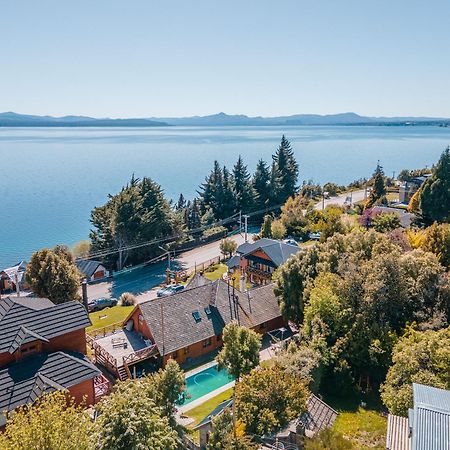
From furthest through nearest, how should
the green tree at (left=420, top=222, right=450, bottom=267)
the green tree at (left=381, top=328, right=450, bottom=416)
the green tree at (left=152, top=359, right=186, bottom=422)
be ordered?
the green tree at (left=420, top=222, right=450, bottom=267) → the green tree at (left=381, top=328, right=450, bottom=416) → the green tree at (left=152, top=359, right=186, bottom=422)

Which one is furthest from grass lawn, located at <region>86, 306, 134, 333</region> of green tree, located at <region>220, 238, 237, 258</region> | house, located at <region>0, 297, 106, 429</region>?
green tree, located at <region>220, 238, 237, 258</region>

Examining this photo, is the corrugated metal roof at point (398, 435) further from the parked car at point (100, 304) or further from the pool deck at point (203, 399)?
the parked car at point (100, 304)

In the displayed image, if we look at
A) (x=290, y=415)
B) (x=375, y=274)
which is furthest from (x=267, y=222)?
(x=290, y=415)

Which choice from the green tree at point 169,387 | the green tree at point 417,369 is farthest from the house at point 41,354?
the green tree at point 417,369

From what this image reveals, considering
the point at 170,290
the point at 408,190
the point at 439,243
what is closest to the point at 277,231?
the point at 170,290

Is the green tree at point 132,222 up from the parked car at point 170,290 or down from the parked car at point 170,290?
up

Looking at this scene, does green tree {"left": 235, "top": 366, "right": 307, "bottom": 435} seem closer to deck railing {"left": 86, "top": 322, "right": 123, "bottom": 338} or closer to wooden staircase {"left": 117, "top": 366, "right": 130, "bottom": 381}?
wooden staircase {"left": 117, "top": 366, "right": 130, "bottom": 381}

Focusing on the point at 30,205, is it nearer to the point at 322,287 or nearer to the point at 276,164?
the point at 276,164
